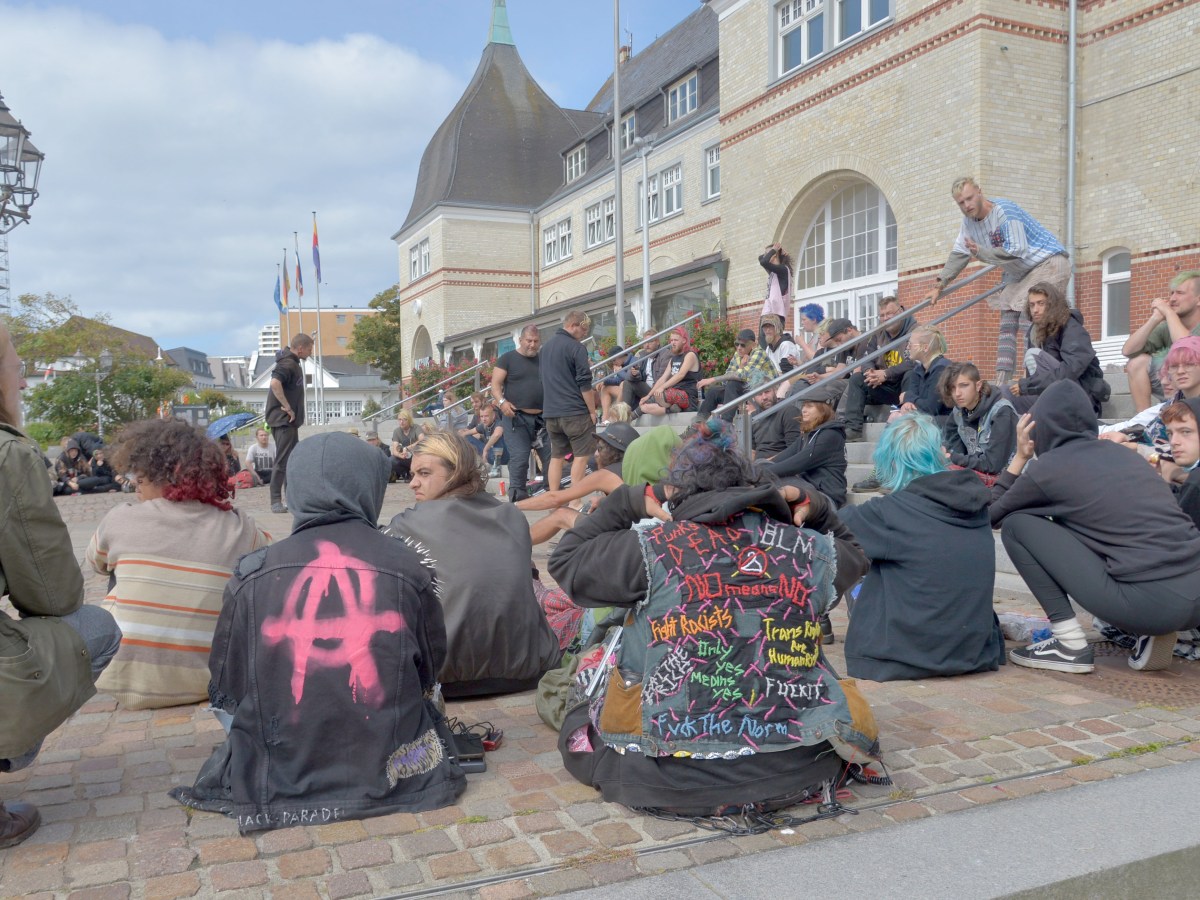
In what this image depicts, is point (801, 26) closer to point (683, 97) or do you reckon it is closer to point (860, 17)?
point (860, 17)

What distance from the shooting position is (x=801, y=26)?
1803 centimetres

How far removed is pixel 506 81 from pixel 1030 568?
134 feet

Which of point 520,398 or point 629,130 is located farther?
point 629,130

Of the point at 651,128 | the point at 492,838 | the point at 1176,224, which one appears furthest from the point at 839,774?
the point at 651,128

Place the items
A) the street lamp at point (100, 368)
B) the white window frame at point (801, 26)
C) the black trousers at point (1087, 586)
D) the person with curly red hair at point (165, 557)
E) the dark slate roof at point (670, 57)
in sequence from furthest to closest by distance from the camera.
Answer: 1. the street lamp at point (100, 368)
2. the dark slate roof at point (670, 57)
3. the white window frame at point (801, 26)
4. the black trousers at point (1087, 586)
5. the person with curly red hair at point (165, 557)

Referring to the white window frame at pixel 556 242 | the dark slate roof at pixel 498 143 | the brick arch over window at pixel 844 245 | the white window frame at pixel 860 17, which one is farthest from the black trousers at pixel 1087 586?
the dark slate roof at pixel 498 143

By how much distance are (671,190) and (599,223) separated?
17.9 feet

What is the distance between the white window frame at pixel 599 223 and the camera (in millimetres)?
32062

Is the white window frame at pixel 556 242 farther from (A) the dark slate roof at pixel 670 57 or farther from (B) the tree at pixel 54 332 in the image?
(B) the tree at pixel 54 332

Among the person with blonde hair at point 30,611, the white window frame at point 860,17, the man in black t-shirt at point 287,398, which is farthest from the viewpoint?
the white window frame at point 860,17

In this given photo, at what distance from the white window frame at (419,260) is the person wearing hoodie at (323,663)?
37.4 metres

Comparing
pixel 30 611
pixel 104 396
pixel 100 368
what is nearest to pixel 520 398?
pixel 30 611

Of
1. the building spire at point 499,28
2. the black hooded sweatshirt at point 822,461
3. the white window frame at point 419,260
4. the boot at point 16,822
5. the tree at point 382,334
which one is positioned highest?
the building spire at point 499,28

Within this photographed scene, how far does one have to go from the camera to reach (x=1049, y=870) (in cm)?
277
